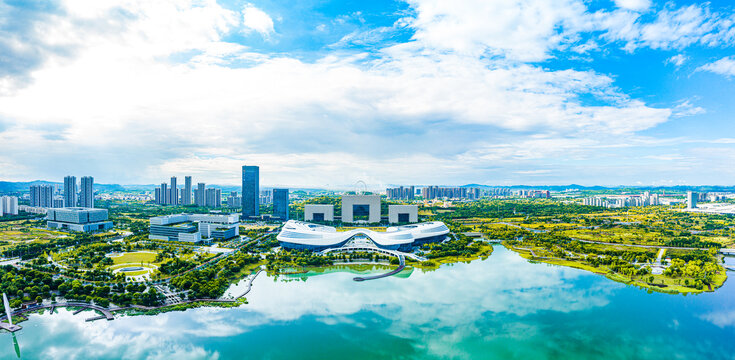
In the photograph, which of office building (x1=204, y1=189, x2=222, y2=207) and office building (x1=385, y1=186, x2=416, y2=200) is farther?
office building (x1=385, y1=186, x2=416, y2=200)

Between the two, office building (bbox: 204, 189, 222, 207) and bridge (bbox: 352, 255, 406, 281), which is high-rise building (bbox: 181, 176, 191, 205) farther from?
bridge (bbox: 352, 255, 406, 281)

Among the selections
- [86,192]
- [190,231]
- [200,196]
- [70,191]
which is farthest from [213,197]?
[190,231]

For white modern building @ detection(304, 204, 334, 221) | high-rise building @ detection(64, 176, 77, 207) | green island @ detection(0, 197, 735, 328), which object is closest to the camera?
green island @ detection(0, 197, 735, 328)

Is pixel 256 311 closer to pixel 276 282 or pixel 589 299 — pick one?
pixel 276 282

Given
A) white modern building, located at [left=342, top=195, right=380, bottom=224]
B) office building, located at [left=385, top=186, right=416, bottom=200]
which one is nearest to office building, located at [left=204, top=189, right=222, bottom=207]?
white modern building, located at [left=342, top=195, right=380, bottom=224]

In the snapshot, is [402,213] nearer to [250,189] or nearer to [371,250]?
[371,250]

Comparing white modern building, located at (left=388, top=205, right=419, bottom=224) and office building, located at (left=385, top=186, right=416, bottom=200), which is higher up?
office building, located at (left=385, top=186, right=416, bottom=200)

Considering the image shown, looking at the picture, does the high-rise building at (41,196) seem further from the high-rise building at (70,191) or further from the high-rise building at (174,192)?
the high-rise building at (174,192)

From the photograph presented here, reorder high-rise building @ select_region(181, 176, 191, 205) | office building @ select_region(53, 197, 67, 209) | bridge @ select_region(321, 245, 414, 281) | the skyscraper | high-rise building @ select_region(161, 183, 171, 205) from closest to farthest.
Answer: bridge @ select_region(321, 245, 414, 281) < the skyscraper < office building @ select_region(53, 197, 67, 209) < high-rise building @ select_region(181, 176, 191, 205) < high-rise building @ select_region(161, 183, 171, 205)
